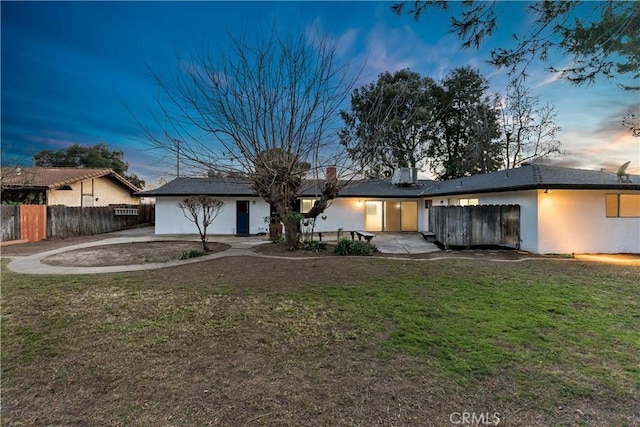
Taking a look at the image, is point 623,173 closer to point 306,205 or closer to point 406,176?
point 406,176

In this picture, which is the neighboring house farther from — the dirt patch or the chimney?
the chimney

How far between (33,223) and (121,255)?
7.80 meters

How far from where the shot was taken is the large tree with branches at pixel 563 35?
3.67m

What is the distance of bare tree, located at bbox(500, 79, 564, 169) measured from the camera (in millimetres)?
21891

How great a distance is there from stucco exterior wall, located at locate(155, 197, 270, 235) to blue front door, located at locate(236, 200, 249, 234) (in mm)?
182

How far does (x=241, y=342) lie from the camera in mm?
3521

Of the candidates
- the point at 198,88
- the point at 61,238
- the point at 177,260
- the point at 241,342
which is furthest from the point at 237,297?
the point at 61,238

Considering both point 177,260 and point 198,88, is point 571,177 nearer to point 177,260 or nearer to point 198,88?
point 198,88

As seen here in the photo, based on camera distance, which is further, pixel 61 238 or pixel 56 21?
pixel 61 238

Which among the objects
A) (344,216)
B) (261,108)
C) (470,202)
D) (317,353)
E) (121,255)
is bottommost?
(317,353)

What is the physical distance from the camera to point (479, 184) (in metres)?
13.7

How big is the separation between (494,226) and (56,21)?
14803 mm

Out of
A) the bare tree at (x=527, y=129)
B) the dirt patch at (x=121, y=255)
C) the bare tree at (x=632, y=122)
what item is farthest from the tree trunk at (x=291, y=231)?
the bare tree at (x=527, y=129)

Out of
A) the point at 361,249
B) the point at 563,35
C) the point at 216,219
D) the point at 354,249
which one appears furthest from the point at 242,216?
the point at 563,35
